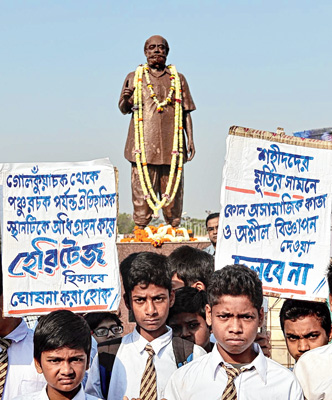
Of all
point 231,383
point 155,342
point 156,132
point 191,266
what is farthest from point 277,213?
point 156,132

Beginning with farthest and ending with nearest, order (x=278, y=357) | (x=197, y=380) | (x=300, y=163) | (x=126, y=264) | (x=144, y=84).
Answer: (x=144, y=84) → (x=278, y=357) → (x=126, y=264) → (x=300, y=163) → (x=197, y=380)

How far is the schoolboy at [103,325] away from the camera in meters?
4.43

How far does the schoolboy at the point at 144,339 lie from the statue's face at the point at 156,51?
19.3 feet

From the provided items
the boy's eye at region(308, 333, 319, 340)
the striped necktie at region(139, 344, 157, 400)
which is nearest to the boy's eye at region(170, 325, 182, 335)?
the striped necktie at region(139, 344, 157, 400)

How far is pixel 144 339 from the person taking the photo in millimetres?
3576

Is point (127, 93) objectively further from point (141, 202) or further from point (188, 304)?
point (188, 304)

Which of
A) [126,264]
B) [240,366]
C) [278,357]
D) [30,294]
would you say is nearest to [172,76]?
[278,357]

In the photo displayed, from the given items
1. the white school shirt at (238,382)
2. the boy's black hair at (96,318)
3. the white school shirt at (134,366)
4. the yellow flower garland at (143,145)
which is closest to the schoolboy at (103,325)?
the boy's black hair at (96,318)

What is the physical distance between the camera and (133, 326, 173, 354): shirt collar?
354 cm

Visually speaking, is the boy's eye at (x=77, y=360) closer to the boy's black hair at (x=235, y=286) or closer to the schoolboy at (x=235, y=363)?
the schoolboy at (x=235, y=363)

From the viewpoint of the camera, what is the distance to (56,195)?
157 inches

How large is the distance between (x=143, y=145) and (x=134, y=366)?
620cm

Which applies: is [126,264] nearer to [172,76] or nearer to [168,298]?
[168,298]

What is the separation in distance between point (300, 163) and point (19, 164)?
1498mm
